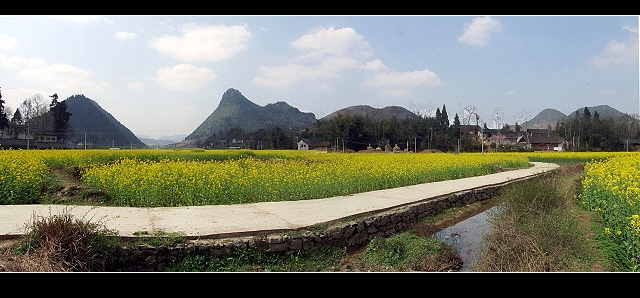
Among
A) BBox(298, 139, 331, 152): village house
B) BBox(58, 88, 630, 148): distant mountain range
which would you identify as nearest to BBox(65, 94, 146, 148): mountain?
BBox(58, 88, 630, 148): distant mountain range

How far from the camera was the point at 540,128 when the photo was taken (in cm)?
7481

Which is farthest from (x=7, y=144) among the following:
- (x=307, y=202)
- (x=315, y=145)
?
(x=315, y=145)

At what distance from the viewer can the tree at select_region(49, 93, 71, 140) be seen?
40.1 ft

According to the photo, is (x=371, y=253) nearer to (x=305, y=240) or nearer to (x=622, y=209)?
(x=305, y=240)

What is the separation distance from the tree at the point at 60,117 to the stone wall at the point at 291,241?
906 centimetres

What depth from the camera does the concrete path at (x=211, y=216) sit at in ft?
16.8

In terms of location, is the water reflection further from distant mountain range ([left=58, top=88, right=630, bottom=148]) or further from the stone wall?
distant mountain range ([left=58, top=88, right=630, bottom=148])

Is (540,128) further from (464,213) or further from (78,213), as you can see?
(78,213)

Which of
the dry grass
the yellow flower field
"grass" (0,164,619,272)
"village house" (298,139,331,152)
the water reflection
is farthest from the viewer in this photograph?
"village house" (298,139,331,152)

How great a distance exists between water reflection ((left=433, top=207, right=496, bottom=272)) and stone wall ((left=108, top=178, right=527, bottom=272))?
0.75 meters

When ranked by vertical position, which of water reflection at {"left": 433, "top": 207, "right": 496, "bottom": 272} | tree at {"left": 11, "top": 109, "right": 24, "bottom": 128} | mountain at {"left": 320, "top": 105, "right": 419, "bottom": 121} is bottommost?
water reflection at {"left": 433, "top": 207, "right": 496, "bottom": 272}

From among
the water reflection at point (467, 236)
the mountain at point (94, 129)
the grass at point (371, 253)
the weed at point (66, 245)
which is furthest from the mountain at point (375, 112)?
the weed at point (66, 245)

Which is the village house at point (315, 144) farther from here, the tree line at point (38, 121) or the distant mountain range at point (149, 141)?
the tree line at point (38, 121)
